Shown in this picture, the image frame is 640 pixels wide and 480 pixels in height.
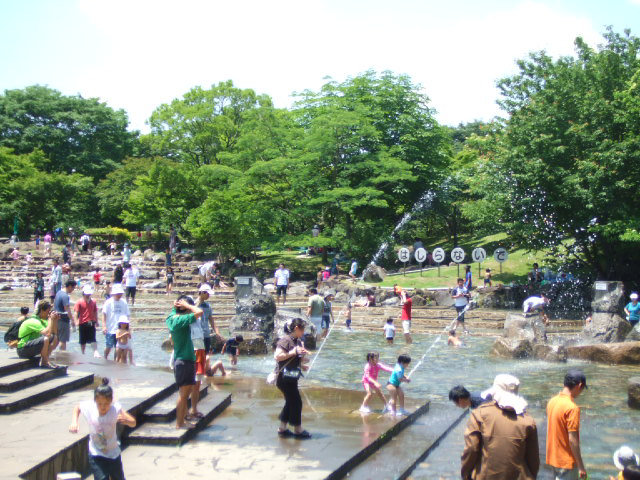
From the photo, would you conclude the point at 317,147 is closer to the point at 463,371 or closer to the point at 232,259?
the point at 232,259

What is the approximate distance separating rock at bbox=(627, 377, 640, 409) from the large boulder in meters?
9.59

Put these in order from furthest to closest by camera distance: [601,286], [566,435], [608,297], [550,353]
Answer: [601,286], [608,297], [550,353], [566,435]

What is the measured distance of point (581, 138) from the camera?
83.3 ft

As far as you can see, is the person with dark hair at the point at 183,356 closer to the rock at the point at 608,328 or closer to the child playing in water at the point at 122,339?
the child playing in water at the point at 122,339

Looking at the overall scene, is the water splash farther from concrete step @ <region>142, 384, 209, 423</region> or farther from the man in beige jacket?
the man in beige jacket

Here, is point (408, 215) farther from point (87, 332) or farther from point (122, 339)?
point (122, 339)

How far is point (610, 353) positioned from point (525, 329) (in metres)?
2.23

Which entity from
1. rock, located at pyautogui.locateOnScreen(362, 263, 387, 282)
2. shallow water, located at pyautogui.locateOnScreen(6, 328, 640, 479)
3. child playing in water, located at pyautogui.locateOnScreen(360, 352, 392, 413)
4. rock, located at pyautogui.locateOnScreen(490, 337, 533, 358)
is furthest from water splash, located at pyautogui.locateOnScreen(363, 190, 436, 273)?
child playing in water, located at pyautogui.locateOnScreen(360, 352, 392, 413)

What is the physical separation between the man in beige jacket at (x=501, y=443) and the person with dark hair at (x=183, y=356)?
410 cm

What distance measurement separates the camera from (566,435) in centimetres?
586

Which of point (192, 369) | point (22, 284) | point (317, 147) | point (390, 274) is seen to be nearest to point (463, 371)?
point (192, 369)

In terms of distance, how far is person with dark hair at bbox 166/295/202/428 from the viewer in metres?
8.04

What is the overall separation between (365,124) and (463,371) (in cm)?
2391

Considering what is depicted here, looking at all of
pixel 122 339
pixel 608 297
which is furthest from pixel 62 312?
pixel 608 297
